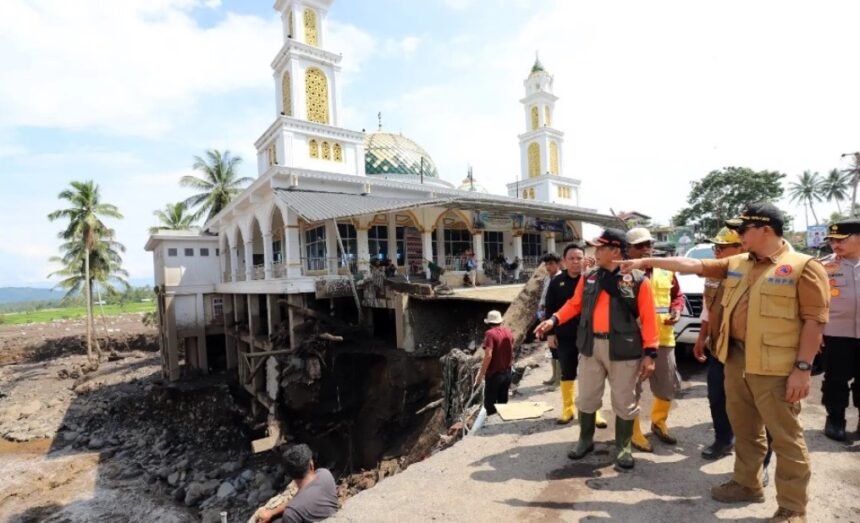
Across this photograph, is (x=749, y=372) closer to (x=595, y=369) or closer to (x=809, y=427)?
(x=595, y=369)

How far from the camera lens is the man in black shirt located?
4.33m

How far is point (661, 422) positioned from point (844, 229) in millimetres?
2231

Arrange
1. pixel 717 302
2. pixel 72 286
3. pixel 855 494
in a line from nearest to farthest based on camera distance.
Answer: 1. pixel 855 494
2. pixel 717 302
3. pixel 72 286

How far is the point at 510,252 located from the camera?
2364cm

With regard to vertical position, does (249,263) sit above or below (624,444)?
above

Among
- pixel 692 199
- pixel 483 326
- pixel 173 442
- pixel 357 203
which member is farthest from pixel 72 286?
pixel 692 199

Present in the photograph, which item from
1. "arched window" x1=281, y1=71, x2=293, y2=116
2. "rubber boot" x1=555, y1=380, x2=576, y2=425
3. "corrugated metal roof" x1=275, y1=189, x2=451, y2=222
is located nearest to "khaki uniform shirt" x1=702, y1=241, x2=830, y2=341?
"rubber boot" x1=555, y1=380, x2=576, y2=425

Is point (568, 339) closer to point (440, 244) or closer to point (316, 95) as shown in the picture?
point (440, 244)

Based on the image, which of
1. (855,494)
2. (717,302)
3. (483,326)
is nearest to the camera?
(855,494)

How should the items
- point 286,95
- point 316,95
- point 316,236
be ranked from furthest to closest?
1. point 316,95
2. point 286,95
3. point 316,236

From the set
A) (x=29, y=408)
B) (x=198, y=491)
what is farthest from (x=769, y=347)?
(x=29, y=408)

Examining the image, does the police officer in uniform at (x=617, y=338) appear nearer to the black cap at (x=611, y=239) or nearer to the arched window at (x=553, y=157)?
the black cap at (x=611, y=239)

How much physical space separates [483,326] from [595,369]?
23.7ft

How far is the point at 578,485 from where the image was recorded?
316cm
